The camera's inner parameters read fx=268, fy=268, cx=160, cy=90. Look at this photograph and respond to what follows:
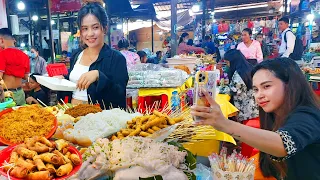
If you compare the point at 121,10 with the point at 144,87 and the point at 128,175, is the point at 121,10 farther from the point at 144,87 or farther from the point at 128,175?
the point at 128,175

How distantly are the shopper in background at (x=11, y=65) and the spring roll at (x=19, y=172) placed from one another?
149 inches

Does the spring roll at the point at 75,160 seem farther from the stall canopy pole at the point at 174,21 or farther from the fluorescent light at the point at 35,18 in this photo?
the fluorescent light at the point at 35,18

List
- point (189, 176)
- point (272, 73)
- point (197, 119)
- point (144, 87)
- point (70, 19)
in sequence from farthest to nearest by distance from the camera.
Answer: point (70, 19)
point (144, 87)
point (272, 73)
point (189, 176)
point (197, 119)

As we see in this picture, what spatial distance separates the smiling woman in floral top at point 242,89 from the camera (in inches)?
171

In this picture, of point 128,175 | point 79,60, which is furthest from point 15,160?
point 79,60

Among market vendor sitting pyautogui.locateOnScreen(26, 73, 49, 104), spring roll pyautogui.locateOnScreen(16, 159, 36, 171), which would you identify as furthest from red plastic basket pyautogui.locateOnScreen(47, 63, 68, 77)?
market vendor sitting pyautogui.locateOnScreen(26, 73, 49, 104)

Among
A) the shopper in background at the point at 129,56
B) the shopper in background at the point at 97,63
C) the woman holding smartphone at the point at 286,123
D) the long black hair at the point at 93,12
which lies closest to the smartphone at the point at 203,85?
the woman holding smartphone at the point at 286,123

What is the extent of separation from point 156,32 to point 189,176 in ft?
73.5

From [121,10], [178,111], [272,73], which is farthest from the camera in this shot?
A: [121,10]

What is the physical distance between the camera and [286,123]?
4.22 ft

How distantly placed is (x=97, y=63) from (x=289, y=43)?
6.90m

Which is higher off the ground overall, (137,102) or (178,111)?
(178,111)

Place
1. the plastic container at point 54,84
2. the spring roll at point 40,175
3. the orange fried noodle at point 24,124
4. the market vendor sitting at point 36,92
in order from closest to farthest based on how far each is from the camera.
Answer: the spring roll at point 40,175, the orange fried noodle at point 24,124, the plastic container at point 54,84, the market vendor sitting at point 36,92

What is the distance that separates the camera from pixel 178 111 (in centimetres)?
182
